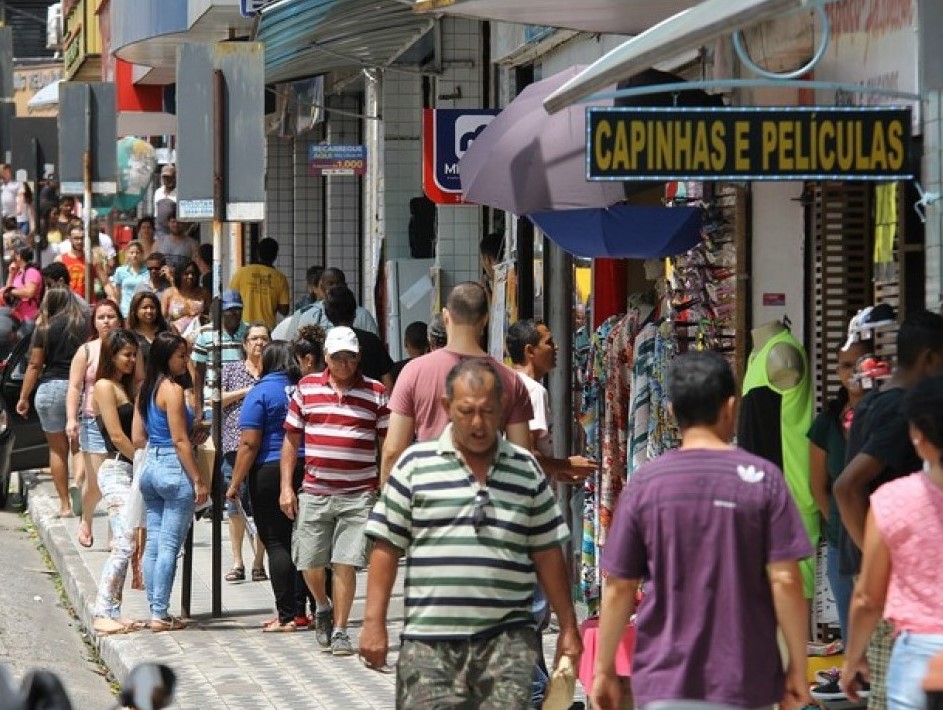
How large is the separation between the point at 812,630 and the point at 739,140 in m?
3.02

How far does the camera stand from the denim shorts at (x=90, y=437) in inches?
630

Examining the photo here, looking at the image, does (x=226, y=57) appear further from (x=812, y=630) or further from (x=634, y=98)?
Result: (x=812, y=630)

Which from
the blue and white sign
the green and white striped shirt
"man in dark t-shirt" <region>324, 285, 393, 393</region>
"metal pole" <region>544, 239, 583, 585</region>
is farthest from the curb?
the blue and white sign

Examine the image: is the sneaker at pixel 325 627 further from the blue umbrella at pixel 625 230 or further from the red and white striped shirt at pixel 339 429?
the blue umbrella at pixel 625 230

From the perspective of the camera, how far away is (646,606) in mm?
6199

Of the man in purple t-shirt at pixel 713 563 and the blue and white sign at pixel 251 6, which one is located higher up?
the blue and white sign at pixel 251 6

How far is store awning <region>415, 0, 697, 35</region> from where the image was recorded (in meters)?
11.1

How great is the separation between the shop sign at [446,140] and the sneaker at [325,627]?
4.38m

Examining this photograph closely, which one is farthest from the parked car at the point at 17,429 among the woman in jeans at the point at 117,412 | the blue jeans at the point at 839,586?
the blue jeans at the point at 839,586

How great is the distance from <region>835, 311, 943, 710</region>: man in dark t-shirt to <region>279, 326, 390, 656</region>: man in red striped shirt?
13.8 ft

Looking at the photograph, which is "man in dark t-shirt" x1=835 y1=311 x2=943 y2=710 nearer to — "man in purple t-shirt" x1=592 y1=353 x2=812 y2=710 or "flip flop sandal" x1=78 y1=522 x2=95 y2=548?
"man in purple t-shirt" x1=592 y1=353 x2=812 y2=710

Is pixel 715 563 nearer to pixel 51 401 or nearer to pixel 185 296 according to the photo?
pixel 51 401

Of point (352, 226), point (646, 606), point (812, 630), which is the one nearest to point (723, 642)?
point (646, 606)

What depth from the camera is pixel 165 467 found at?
12211 mm
